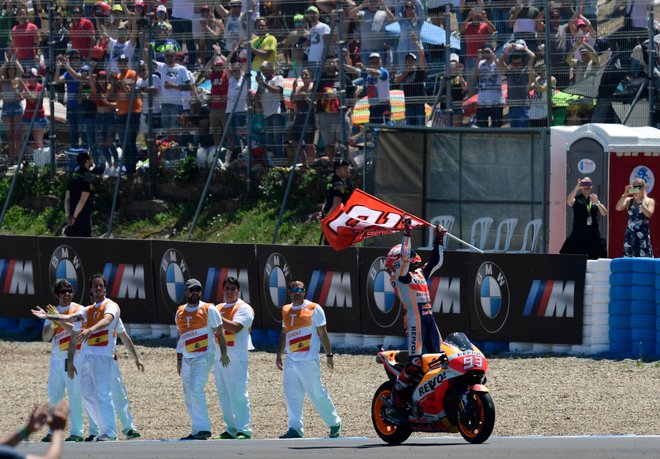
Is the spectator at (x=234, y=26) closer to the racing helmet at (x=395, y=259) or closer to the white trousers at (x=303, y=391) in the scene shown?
the white trousers at (x=303, y=391)

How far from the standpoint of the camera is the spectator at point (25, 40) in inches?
905

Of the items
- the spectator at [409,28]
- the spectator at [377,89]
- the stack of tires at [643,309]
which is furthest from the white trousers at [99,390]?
the spectator at [409,28]

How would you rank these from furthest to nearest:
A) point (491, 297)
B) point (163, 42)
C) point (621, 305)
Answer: point (163, 42), point (491, 297), point (621, 305)

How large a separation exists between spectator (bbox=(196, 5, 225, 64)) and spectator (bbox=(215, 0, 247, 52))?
18cm

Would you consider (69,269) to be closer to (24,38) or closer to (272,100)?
(272,100)

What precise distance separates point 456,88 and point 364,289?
3924 mm

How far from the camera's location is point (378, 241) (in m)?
19.5

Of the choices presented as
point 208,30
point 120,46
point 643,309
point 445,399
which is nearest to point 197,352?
point 445,399

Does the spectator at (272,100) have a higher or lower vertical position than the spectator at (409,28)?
lower

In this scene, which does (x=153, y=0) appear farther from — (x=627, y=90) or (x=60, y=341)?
(x=60, y=341)

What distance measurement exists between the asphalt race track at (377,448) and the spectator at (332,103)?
9.03 metres

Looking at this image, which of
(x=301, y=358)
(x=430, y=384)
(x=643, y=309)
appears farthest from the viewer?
(x=643, y=309)

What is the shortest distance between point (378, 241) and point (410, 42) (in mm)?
3081

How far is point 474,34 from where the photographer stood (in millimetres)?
19875
